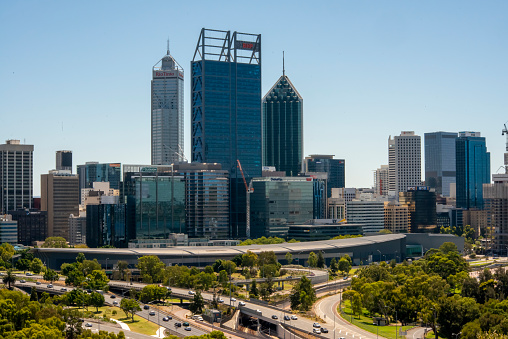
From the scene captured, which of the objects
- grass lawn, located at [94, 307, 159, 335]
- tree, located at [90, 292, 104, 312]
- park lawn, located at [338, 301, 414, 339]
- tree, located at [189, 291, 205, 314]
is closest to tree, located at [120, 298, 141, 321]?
grass lawn, located at [94, 307, 159, 335]

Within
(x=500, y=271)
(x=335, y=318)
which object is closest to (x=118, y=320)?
(x=335, y=318)

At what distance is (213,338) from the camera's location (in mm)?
119125

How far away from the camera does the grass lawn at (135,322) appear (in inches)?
5818

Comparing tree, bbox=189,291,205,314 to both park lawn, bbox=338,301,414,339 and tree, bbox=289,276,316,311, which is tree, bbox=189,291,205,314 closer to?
tree, bbox=289,276,316,311

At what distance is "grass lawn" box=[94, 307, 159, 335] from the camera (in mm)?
147788

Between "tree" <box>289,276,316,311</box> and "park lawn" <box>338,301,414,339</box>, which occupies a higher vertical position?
"tree" <box>289,276,316,311</box>

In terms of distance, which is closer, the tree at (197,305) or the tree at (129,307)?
the tree at (129,307)

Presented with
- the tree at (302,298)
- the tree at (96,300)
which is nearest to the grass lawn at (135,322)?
the tree at (96,300)

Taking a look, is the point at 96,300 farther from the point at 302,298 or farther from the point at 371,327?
the point at 371,327

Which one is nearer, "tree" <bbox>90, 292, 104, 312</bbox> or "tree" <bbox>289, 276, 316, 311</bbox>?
"tree" <bbox>90, 292, 104, 312</bbox>

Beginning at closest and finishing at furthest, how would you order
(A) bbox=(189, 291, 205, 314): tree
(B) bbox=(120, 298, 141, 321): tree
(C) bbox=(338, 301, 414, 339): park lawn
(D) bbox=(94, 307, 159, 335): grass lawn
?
(C) bbox=(338, 301, 414, 339): park lawn → (D) bbox=(94, 307, 159, 335): grass lawn → (B) bbox=(120, 298, 141, 321): tree → (A) bbox=(189, 291, 205, 314): tree

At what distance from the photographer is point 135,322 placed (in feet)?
511

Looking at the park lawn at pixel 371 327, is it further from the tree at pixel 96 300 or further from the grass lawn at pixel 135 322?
the tree at pixel 96 300

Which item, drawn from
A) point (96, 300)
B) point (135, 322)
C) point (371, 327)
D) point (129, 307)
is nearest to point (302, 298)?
point (371, 327)
